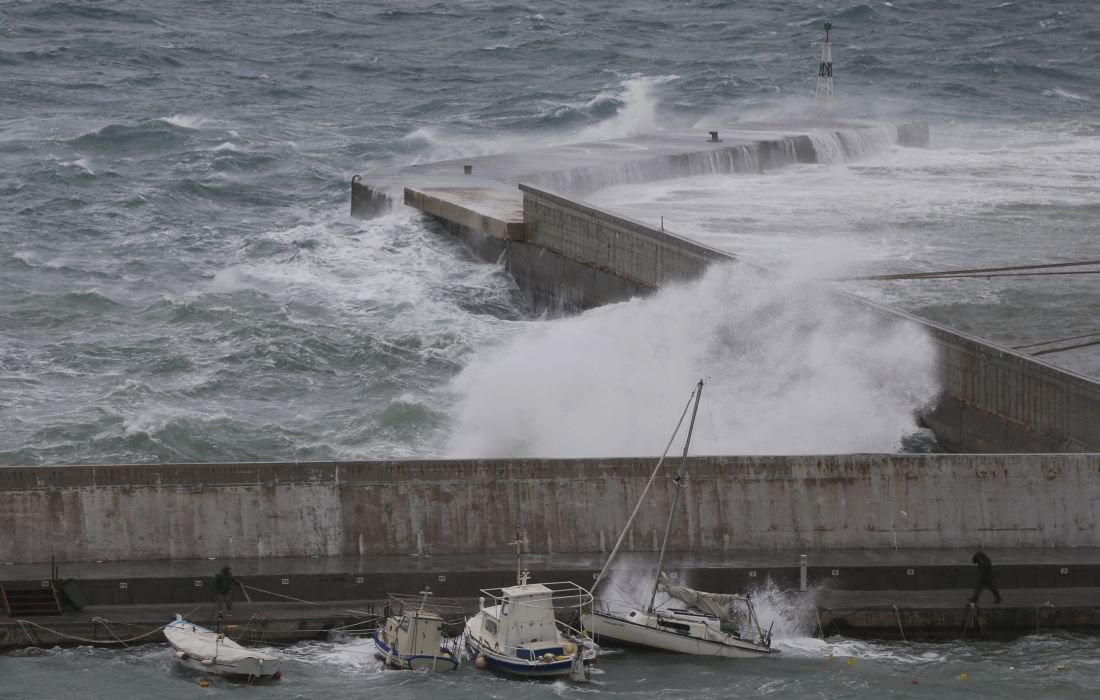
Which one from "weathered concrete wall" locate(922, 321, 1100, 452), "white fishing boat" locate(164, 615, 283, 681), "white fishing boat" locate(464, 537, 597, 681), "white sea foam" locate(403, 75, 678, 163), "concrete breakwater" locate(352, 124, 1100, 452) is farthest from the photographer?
"white sea foam" locate(403, 75, 678, 163)

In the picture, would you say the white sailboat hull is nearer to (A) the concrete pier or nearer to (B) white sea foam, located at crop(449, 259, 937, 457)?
(A) the concrete pier

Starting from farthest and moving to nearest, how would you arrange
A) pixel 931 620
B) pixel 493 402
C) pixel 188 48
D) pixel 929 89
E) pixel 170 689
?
pixel 188 48 < pixel 929 89 < pixel 493 402 < pixel 931 620 < pixel 170 689

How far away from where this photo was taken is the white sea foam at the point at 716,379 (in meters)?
31.0

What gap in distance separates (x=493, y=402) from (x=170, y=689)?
1411cm

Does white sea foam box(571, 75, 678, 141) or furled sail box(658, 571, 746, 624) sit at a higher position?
white sea foam box(571, 75, 678, 141)

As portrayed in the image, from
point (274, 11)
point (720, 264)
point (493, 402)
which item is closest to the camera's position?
point (493, 402)

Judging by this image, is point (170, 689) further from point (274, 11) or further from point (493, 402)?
point (274, 11)

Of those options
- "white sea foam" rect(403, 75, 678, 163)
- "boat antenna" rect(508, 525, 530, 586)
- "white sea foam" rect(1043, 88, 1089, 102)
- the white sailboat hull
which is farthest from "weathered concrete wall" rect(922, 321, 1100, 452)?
"white sea foam" rect(1043, 88, 1089, 102)

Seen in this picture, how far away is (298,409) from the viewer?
33.9 metres

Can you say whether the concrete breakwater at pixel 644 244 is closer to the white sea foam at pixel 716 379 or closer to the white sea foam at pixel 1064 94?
the white sea foam at pixel 716 379

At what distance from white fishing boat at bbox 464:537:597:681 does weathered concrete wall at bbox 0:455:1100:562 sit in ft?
7.35

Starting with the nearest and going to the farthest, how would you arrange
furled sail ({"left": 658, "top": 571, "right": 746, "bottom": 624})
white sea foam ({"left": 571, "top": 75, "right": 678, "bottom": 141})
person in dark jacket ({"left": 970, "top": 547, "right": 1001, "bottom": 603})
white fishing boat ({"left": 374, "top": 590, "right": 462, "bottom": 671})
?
white fishing boat ({"left": 374, "top": 590, "right": 462, "bottom": 671}) < furled sail ({"left": 658, "top": 571, "right": 746, "bottom": 624}) < person in dark jacket ({"left": 970, "top": 547, "right": 1001, "bottom": 603}) < white sea foam ({"left": 571, "top": 75, "right": 678, "bottom": 141})

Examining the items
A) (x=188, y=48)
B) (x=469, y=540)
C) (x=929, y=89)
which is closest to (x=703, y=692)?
(x=469, y=540)

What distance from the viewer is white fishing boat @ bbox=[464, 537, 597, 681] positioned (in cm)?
2031
